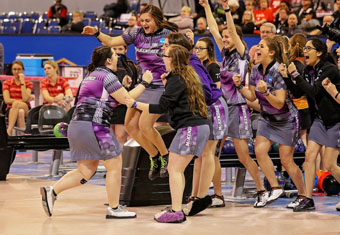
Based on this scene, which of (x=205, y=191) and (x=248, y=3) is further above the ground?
(x=248, y=3)

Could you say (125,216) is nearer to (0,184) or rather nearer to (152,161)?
(152,161)

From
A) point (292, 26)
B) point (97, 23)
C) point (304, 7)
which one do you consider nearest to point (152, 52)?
point (292, 26)

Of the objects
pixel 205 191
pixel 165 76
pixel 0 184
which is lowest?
pixel 0 184

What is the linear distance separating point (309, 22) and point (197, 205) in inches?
418

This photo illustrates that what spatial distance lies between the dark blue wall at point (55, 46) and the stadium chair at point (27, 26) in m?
1.73

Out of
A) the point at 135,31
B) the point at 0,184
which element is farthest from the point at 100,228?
the point at 0,184

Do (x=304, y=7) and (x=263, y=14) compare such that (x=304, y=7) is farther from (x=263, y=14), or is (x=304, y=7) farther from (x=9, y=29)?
(x=9, y=29)

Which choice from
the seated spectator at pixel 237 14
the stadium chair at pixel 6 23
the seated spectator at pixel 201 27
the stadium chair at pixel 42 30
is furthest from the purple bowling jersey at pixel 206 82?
the stadium chair at pixel 6 23

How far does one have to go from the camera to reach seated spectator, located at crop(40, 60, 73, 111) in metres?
12.5

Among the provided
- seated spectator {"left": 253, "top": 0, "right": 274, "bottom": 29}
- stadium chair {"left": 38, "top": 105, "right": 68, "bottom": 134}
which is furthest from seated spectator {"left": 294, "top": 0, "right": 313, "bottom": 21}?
stadium chair {"left": 38, "top": 105, "right": 68, "bottom": 134}

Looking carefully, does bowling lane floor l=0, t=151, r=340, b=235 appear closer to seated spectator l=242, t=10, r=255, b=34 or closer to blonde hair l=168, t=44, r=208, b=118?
blonde hair l=168, t=44, r=208, b=118

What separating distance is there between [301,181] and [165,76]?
198 cm

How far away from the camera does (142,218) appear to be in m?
7.13

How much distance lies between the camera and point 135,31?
A: 783 cm
